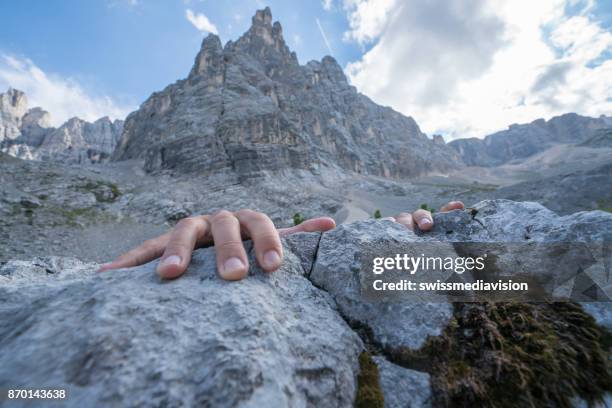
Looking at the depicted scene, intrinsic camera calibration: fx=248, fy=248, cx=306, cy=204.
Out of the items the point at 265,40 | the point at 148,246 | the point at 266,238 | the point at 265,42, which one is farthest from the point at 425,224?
the point at 265,40

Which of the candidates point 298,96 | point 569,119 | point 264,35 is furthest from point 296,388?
point 569,119

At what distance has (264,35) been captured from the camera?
119 meters

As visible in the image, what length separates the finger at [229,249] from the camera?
82.1 inches

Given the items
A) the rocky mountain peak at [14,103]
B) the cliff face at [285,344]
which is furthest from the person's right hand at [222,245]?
the rocky mountain peak at [14,103]

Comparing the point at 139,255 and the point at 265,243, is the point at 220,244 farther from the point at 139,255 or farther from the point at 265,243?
the point at 139,255

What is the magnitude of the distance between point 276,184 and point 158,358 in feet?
162

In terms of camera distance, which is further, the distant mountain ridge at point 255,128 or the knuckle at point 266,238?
the distant mountain ridge at point 255,128

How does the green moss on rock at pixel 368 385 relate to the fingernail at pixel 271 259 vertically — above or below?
below

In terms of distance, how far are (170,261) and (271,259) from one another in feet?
2.81

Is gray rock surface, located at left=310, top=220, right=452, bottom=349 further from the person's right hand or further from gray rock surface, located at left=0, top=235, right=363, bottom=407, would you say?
the person's right hand

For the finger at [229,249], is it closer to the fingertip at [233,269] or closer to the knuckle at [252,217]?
the fingertip at [233,269]

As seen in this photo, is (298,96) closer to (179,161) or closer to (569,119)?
(179,161)

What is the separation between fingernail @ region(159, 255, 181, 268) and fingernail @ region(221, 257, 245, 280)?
0.39 meters

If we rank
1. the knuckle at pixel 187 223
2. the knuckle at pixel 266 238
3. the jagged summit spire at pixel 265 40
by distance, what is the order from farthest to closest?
the jagged summit spire at pixel 265 40 → the knuckle at pixel 187 223 → the knuckle at pixel 266 238
